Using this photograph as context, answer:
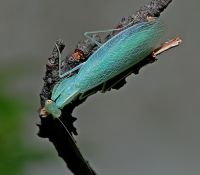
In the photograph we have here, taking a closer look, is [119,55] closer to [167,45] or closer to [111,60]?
[111,60]

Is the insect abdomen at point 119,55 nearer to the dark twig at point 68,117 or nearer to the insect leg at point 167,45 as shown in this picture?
the insect leg at point 167,45

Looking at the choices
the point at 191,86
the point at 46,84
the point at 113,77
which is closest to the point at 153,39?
the point at 113,77

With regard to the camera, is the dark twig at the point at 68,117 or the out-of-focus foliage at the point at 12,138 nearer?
the dark twig at the point at 68,117

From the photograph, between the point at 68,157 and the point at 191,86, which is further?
the point at 191,86

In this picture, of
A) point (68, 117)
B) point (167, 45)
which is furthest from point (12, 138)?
point (167, 45)

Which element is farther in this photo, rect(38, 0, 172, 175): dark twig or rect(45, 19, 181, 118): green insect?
rect(45, 19, 181, 118): green insect

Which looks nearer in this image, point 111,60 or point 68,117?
point 68,117

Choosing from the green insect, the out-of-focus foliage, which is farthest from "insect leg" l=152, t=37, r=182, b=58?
the out-of-focus foliage

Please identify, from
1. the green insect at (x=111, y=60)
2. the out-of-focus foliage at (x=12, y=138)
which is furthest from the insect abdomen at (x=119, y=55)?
the out-of-focus foliage at (x=12, y=138)

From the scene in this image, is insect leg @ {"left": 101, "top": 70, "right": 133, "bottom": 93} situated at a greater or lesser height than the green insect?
lesser

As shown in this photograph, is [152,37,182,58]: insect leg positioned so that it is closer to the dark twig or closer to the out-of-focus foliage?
the dark twig

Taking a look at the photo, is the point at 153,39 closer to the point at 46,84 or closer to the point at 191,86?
the point at 46,84
